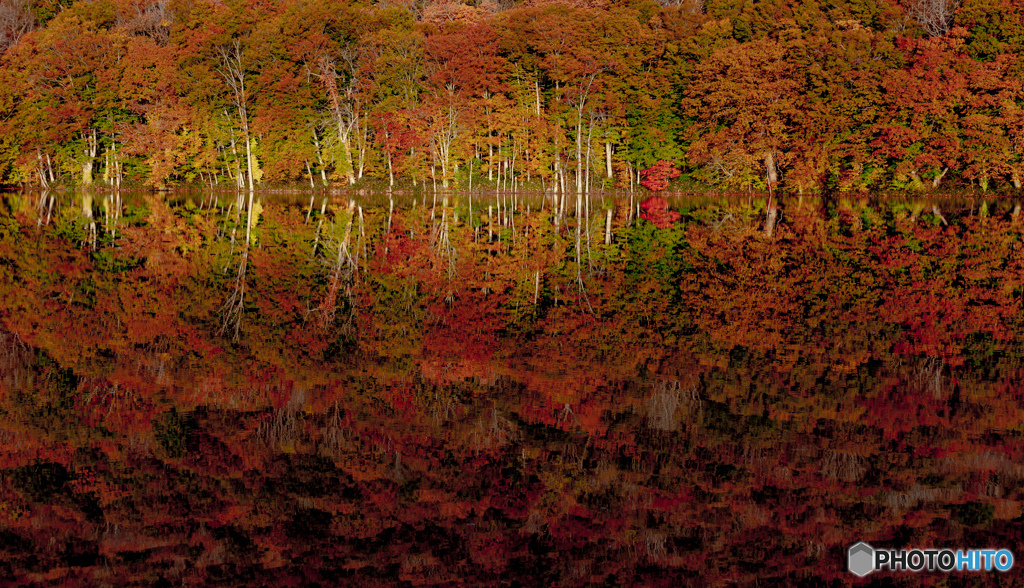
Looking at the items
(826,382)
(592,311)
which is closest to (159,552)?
(826,382)

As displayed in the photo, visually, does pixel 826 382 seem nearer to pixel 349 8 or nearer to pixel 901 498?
pixel 901 498

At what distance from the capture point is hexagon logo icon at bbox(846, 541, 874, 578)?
15.0ft

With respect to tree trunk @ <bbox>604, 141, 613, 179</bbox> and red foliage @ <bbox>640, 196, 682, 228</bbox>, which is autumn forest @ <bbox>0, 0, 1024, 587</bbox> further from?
tree trunk @ <bbox>604, 141, 613, 179</bbox>

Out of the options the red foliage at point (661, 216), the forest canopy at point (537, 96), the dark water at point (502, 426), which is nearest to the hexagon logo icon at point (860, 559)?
the dark water at point (502, 426)

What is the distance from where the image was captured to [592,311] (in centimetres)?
1177

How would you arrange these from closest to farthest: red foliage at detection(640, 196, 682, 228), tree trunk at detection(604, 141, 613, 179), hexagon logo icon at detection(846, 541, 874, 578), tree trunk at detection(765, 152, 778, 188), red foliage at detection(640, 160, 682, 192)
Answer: hexagon logo icon at detection(846, 541, 874, 578), red foliage at detection(640, 196, 682, 228), tree trunk at detection(765, 152, 778, 188), red foliage at detection(640, 160, 682, 192), tree trunk at detection(604, 141, 613, 179)

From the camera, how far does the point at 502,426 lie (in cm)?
680

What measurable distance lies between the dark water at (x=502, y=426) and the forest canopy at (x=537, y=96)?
38.9 m

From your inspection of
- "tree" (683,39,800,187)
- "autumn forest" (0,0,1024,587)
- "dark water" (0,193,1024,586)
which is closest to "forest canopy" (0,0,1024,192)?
"tree" (683,39,800,187)

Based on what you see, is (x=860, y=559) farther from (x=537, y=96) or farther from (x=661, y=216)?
(x=537, y=96)

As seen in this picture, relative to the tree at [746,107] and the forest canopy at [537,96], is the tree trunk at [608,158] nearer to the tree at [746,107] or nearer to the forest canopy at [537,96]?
the forest canopy at [537,96]

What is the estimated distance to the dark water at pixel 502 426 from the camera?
4766 millimetres

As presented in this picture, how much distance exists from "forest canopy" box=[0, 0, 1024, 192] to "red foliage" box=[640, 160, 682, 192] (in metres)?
0.61

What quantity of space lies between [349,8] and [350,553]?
60746 mm
